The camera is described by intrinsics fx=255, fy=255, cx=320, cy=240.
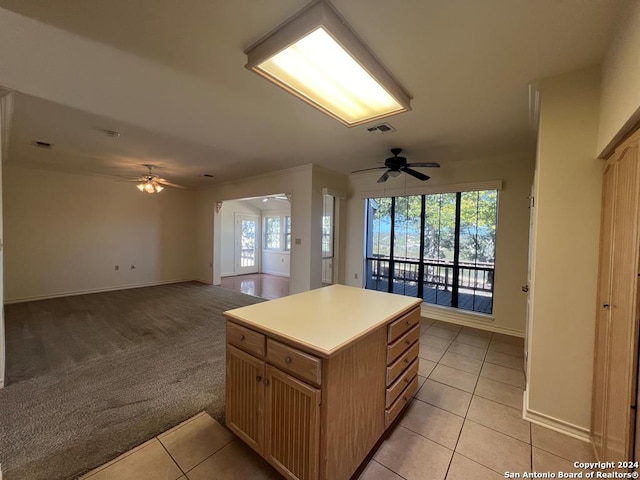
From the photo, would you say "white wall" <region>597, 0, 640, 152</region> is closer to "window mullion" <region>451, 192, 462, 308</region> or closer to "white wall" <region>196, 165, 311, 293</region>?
"window mullion" <region>451, 192, 462, 308</region>

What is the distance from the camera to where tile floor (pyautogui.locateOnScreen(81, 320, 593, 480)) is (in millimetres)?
1503

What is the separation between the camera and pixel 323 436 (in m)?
1.22

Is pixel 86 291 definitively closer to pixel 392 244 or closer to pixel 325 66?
pixel 392 244

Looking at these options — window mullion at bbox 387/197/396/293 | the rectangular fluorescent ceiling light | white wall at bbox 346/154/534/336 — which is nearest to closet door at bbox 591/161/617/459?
the rectangular fluorescent ceiling light

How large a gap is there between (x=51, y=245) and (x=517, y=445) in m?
7.67

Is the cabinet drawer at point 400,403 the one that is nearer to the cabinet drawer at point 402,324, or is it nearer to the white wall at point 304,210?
the cabinet drawer at point 402,324

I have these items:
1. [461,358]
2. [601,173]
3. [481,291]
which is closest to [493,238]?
[481,291]

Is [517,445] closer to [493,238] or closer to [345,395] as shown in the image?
[345,395]

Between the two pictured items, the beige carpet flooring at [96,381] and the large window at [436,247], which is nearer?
the beige carpet flooring at [96,381]

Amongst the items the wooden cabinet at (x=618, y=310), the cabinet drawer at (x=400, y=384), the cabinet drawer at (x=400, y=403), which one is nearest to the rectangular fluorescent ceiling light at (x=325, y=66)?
the wooden cabinet at (x=618, y=310)

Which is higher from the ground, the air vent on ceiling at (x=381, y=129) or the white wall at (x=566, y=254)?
the air vent on ceiling at (x=381, y=129)

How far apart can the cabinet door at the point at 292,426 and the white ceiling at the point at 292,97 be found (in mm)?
1972

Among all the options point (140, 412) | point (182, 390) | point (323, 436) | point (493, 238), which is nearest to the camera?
point (323, 436)

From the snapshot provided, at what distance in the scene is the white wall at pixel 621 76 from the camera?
3.87 ft
